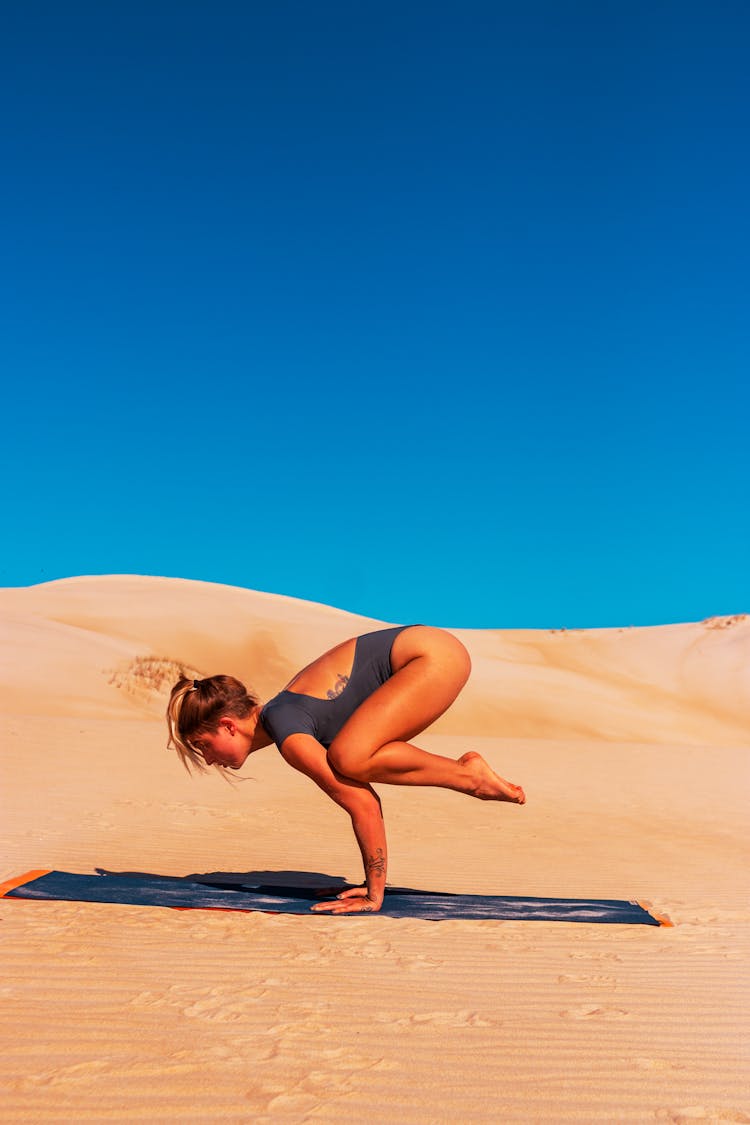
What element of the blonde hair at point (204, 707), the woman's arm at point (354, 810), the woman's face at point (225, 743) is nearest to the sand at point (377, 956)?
the woman's arm at point (354, 810)

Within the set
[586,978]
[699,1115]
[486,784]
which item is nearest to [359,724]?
[486,784]

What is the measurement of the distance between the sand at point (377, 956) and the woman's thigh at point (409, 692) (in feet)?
2.75

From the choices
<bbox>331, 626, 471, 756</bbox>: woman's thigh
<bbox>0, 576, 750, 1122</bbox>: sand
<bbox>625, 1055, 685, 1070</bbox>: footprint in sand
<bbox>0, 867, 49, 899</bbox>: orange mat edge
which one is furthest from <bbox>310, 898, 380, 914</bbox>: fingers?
<bbox>625, 1055, 685, 1070</bbox>: footprint in sand

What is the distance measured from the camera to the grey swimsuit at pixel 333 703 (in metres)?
4.90

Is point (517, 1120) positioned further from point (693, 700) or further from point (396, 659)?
point (693, 700)

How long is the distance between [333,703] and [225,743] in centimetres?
57

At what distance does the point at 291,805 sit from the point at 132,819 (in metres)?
2.18

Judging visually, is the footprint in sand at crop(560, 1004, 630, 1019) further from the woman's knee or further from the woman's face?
the woman's face

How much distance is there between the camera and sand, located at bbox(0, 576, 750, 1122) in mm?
2637

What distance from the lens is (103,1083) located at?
2619 millimetres

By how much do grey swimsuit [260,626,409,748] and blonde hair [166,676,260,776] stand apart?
149mm

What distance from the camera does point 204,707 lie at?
500 centimetres

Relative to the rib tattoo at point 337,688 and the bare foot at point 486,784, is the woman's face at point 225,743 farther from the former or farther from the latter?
the bare foot at point 486,784

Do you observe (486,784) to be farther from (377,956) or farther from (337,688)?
(377,956)
